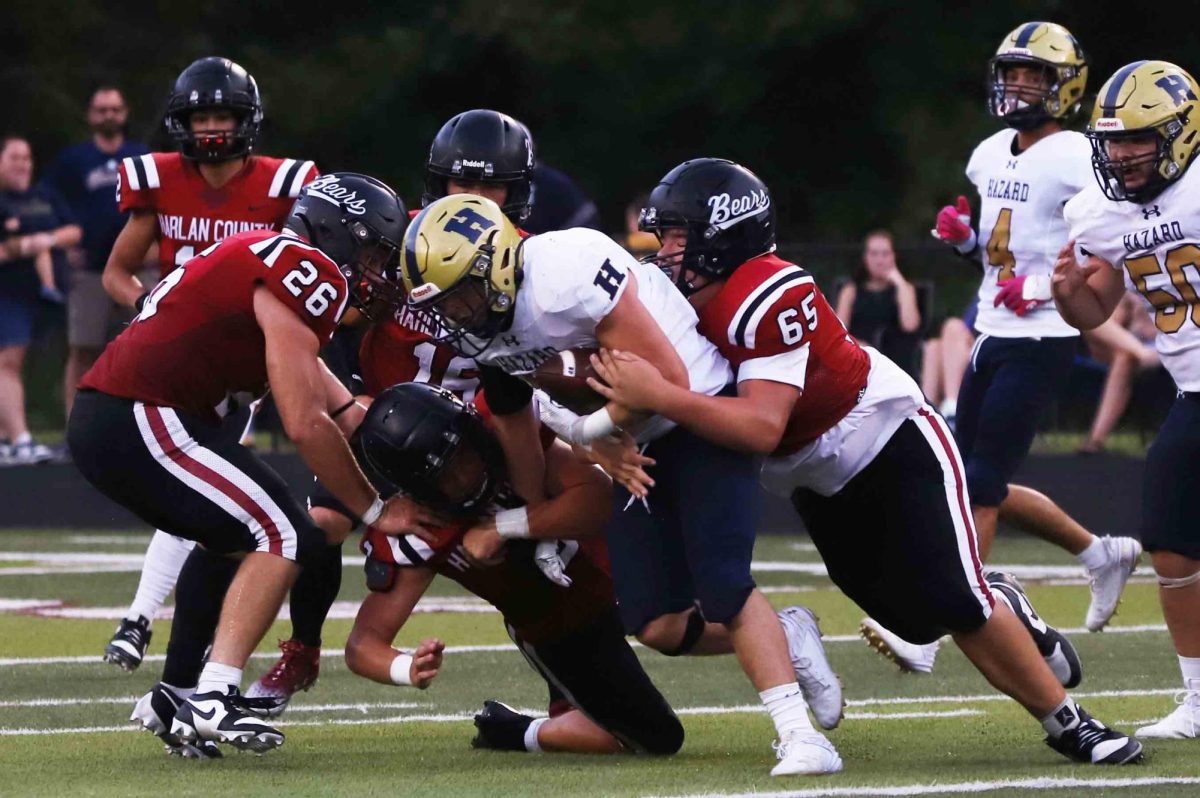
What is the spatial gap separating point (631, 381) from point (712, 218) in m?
0.52

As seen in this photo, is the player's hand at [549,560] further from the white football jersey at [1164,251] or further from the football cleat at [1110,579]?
the football cleat at [1110,579]

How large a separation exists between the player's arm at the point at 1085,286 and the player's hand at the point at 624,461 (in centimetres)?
132

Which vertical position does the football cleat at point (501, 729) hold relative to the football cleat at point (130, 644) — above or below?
above

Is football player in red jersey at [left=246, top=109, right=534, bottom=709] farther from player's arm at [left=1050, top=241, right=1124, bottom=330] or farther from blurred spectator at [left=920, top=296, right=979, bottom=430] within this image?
blurred spectator at [left=920, top=296, right=979, bottom=430]

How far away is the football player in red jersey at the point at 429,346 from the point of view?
5750mm

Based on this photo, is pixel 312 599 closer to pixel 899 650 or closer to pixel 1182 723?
pixel 899 650

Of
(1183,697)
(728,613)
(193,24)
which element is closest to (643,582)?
(728,613)

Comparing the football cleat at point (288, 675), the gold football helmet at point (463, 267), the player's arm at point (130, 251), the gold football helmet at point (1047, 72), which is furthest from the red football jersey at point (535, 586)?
the gold football helmet at point (1047, 72)

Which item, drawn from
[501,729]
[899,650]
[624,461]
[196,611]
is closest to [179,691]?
[196,611]

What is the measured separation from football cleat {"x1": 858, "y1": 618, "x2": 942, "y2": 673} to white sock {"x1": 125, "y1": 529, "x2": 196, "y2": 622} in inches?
79.0

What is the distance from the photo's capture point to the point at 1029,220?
7371 mm

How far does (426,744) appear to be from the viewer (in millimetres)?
5480

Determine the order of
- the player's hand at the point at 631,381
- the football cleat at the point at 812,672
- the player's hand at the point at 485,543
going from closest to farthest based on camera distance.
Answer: the player's hand at the point at 631,381
the football cleat at the point at 812,672
the player's hand at the point at 485,543

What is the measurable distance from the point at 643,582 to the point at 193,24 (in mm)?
14768
